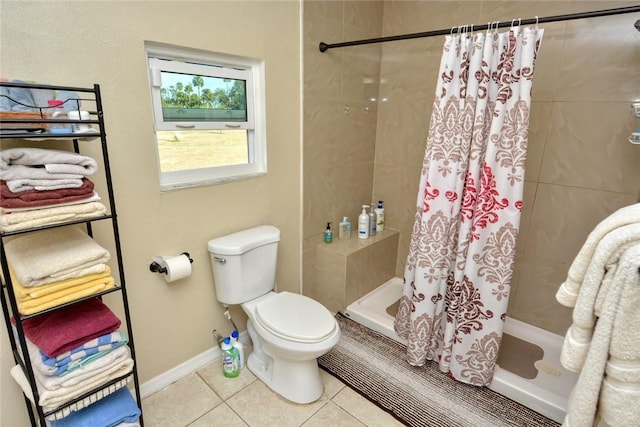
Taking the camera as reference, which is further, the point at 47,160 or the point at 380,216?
the point at 380,216

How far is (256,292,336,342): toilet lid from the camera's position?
1.67 m

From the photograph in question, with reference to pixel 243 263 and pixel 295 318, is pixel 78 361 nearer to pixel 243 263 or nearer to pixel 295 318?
pixel 243 263

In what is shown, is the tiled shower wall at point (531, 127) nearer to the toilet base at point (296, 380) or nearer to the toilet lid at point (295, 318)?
the toilet lid at point (295, 318)

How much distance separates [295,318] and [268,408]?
18.8 inches

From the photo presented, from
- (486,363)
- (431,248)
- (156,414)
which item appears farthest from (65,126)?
(486,363)

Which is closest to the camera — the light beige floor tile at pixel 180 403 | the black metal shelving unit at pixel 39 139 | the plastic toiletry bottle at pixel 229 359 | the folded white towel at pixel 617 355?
the folded white towel at pixel 617 355

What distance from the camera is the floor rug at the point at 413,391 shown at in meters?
1.67

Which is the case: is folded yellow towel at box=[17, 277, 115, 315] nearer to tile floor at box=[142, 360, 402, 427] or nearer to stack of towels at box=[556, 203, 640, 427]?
tile floor at box=[142, 360, 402, 427]

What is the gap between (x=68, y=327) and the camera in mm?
1194

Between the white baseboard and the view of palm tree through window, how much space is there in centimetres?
109

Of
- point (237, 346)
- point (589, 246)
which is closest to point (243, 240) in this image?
point (237, 346)

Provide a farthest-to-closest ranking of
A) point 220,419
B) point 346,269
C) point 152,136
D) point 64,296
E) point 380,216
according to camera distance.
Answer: point 380,216 < point 346,269 < point 220,419 < point 152,136 < point 64,296

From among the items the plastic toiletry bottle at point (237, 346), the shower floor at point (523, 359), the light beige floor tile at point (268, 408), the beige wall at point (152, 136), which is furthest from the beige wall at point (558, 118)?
the plastic toiletry bottle at point (237, 346)

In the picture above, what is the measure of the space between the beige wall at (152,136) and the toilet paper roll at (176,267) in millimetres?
75
